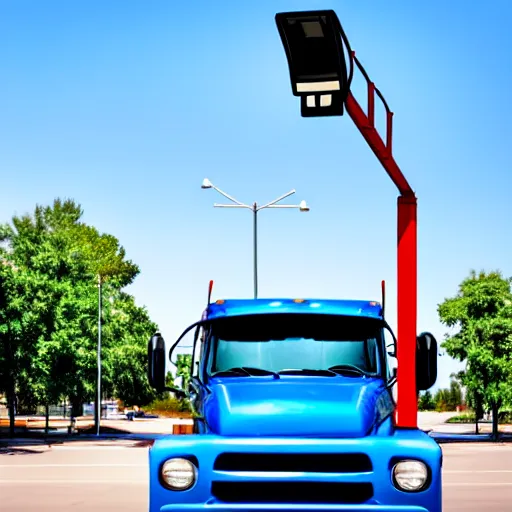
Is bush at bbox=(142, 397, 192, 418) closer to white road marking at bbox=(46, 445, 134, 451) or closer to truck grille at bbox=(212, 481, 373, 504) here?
white road marking at bbox=(46, 445, 134, 451)

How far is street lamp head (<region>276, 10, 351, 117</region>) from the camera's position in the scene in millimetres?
9695

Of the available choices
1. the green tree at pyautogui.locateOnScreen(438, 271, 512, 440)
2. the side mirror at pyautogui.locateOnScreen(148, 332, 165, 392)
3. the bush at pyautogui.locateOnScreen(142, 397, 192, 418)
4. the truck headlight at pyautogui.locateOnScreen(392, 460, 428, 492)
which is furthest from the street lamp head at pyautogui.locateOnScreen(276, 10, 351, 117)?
the bush at pyautogui.locateOnScreen(142, 397, 192, 418)

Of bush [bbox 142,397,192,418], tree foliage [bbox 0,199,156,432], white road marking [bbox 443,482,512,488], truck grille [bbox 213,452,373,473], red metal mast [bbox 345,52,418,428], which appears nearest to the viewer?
truck grille [bbox 213,452,373,473]

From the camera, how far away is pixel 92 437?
Answer: 64688 mm

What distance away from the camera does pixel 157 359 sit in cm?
1042

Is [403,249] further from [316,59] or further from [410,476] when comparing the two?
[410,476]

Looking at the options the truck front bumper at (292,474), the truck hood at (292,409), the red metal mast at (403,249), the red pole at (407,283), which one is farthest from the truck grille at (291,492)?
the red pole at (407,283)

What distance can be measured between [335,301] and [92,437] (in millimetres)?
55676

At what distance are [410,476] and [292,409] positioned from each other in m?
1.04

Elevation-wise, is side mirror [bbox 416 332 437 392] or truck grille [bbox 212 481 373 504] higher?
side mirror [bbox 416 332 437 392]

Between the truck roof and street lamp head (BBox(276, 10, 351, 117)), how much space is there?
69.3 inches

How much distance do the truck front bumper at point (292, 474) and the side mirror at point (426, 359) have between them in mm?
1710

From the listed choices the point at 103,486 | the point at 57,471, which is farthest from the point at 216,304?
the point at 57,471

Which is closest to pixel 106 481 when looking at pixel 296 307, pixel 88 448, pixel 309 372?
pixel 296 307
